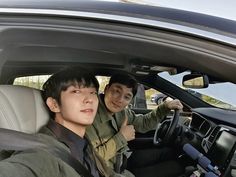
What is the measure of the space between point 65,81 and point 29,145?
458 mm

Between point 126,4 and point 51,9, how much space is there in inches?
9.5

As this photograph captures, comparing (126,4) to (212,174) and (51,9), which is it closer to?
(51,9)

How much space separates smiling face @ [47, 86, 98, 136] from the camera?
6.74 ft

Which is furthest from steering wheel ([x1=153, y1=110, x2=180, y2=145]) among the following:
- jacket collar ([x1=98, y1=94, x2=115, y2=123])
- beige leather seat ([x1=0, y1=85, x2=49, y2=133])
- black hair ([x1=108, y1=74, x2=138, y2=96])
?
beige leather seat ([x1=0, y1=85, x2=49, y2=133])

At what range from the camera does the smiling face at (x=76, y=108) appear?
2055mm

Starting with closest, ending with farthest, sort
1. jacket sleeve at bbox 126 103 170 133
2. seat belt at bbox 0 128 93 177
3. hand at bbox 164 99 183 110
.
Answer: seat belt at bbox 0 128 93 177
hand at bbox 164 99 183 110
jacket sleeve at bbox 126 103 170 133

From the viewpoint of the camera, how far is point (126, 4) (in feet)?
4.73

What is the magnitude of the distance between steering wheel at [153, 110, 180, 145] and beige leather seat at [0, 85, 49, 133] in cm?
148

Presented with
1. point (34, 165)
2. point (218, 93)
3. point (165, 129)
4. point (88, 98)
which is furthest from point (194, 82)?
point (165, 129)

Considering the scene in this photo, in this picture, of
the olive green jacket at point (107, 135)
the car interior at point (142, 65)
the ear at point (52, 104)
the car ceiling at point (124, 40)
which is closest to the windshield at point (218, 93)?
the car interior at point (142, 65)

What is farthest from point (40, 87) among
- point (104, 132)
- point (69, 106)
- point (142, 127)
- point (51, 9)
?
point (142, 127)

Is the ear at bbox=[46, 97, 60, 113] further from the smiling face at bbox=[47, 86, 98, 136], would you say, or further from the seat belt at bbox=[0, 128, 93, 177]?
the seat belt at bbox=[0, 128, 93, 177]

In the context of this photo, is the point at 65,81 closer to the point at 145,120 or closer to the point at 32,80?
the point at 32,80

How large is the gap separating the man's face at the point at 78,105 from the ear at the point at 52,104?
27mm
